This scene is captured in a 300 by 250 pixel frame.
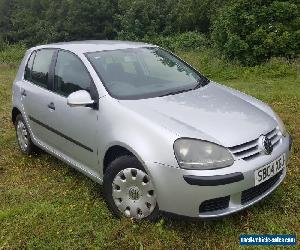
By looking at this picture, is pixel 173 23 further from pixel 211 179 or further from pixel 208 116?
pixel 211 179

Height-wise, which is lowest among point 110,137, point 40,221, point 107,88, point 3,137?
point 3,137

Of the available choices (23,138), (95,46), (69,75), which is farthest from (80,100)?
(23,138)

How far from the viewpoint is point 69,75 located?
15.3 ft

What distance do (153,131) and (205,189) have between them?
627 mm

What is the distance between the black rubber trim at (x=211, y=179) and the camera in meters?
3.33

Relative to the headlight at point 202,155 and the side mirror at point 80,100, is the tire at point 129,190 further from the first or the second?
the side mirror at point 80,100

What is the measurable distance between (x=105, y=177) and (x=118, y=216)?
378 mm

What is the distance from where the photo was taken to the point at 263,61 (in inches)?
573

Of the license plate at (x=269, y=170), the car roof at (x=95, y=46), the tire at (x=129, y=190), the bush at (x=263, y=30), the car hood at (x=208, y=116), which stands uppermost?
the car roof at (x=95, y=46)

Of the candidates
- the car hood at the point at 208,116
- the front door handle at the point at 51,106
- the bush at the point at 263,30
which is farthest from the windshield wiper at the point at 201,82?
the bush at the point at 263,30

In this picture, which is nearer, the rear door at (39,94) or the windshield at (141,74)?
the windshield at (141,74)

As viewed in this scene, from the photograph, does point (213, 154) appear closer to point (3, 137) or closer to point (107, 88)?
point (107, 88)

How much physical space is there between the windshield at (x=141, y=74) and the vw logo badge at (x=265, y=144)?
3.53ft

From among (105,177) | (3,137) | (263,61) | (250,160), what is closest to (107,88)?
(105,177)
